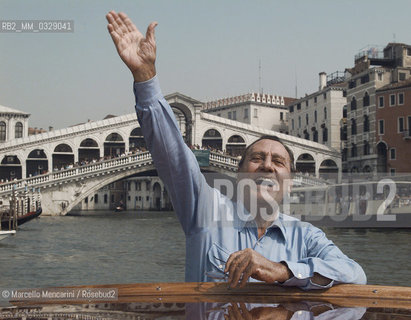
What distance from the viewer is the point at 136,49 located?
146cm

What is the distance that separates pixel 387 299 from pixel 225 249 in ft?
1.47

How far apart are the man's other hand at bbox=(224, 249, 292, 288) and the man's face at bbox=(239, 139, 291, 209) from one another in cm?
30

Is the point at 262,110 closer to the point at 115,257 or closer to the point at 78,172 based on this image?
the point at 78,172

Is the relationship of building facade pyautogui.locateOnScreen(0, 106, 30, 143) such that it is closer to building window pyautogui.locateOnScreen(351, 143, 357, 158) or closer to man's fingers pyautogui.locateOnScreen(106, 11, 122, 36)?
building window pyautogui.locateOnScreen(351, 143, 357, 158)

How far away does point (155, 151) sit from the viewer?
5.09 ft

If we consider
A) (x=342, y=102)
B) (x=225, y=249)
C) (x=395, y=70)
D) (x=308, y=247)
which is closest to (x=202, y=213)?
(x=225, y=249)

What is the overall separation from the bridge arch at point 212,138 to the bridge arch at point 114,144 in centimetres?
420

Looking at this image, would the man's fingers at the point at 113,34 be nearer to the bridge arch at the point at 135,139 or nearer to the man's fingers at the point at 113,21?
the man's fingers at the point at 113,21

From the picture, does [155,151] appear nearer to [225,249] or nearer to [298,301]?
[225,249]

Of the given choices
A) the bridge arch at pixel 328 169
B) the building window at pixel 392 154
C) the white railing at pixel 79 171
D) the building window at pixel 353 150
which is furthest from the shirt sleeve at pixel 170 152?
the bridge arch at pixel 328 169

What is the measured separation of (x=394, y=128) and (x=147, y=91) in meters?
23.2

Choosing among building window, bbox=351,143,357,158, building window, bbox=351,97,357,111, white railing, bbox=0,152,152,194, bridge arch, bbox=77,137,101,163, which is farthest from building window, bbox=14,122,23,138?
building window, bbox=351,143,357,158

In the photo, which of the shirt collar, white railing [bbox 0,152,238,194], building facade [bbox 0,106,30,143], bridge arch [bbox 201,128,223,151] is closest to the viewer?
the shirt collar

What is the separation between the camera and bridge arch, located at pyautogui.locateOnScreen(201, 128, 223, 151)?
3056cm
